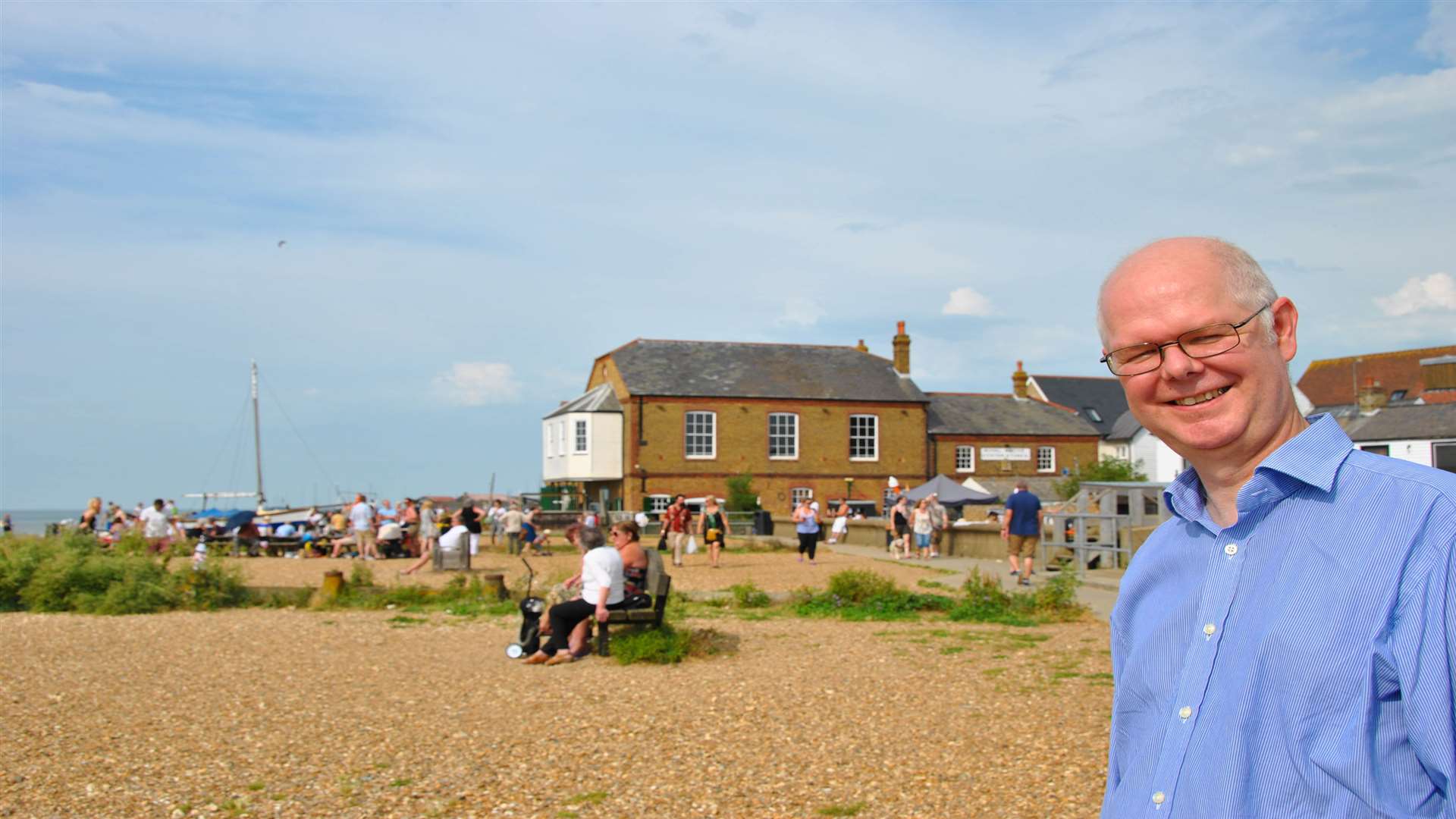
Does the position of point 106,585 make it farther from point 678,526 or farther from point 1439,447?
point 1439,447

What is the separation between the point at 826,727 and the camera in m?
7.87

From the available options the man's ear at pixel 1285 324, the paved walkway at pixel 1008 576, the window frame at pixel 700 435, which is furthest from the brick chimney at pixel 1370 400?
the man's ear at pixel 1285 324

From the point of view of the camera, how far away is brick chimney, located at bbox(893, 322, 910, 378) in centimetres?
5000

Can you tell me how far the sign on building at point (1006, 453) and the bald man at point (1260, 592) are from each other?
159 feet

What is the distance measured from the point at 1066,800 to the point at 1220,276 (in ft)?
15.4

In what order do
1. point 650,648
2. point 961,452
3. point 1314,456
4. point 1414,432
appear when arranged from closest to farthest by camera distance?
point 1314,456 < point 650,648 < point 1414,432 < point 961,452

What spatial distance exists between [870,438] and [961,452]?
4.15 meters

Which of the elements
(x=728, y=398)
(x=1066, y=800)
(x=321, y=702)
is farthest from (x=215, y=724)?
(x=728, y=398)

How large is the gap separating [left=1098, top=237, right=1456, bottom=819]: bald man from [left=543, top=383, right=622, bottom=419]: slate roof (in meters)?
43.8

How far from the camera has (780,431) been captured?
4659 cm

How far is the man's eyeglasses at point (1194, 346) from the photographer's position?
2.00 meters

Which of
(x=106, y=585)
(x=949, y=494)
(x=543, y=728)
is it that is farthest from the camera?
(x=949, y=494)

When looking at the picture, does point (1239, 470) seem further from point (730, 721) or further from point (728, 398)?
point (728, 398)

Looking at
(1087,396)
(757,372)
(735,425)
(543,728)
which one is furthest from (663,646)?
(1087,396)
